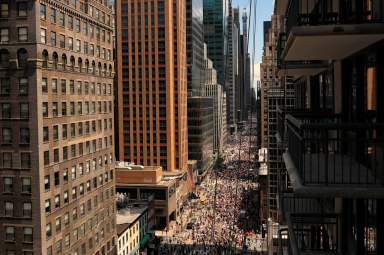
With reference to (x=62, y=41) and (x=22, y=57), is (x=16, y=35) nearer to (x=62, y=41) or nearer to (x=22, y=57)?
(x=22, y=57)

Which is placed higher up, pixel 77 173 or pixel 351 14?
pixel 351 14

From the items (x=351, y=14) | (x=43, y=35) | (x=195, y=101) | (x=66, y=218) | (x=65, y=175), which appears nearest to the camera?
(x=351, y=14)

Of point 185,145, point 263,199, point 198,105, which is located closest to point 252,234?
point 263,199

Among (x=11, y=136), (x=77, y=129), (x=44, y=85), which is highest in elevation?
(x=44, y=85)

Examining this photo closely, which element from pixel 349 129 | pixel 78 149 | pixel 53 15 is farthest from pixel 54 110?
pixel 349 129

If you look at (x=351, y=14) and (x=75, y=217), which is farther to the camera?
(x=75, y=217)

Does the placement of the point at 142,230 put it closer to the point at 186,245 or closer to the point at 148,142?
the point at 186,245

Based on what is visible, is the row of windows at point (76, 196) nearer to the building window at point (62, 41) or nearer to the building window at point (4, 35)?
the building window at point (62, 41)

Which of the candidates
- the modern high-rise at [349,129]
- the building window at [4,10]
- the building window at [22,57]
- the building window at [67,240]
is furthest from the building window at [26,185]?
the modern high-rise at [349,129]
